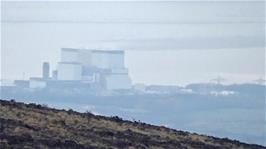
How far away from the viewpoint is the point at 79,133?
2620cm

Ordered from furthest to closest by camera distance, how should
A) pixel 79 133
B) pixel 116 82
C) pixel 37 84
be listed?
pixel 116 82 → pixel 37 84 → pixel 79 133

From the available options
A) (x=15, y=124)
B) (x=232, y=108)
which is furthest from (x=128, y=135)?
(x=232, y=108)

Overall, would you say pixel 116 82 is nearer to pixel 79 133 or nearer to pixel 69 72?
pixel 69 72

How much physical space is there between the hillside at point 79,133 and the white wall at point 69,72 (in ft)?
327

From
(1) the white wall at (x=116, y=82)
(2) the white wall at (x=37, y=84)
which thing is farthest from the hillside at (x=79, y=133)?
(1) the white wall at (x=116, y=82)

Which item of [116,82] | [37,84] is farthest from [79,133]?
[116,82]

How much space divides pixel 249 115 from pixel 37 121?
312ft

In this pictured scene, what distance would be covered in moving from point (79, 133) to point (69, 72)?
357 ft

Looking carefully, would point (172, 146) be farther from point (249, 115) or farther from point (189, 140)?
point (249, 115)

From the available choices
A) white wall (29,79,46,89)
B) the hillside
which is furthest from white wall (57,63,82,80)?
the hillside

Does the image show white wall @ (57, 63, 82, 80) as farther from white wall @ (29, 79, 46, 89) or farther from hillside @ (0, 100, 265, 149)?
hillside @ (0, 100, 265, 149)

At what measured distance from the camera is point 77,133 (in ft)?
85.8

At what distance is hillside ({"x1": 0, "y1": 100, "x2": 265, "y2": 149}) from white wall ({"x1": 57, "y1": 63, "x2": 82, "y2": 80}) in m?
99.6

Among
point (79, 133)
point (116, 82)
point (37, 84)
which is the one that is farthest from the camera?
point (116, 82)
